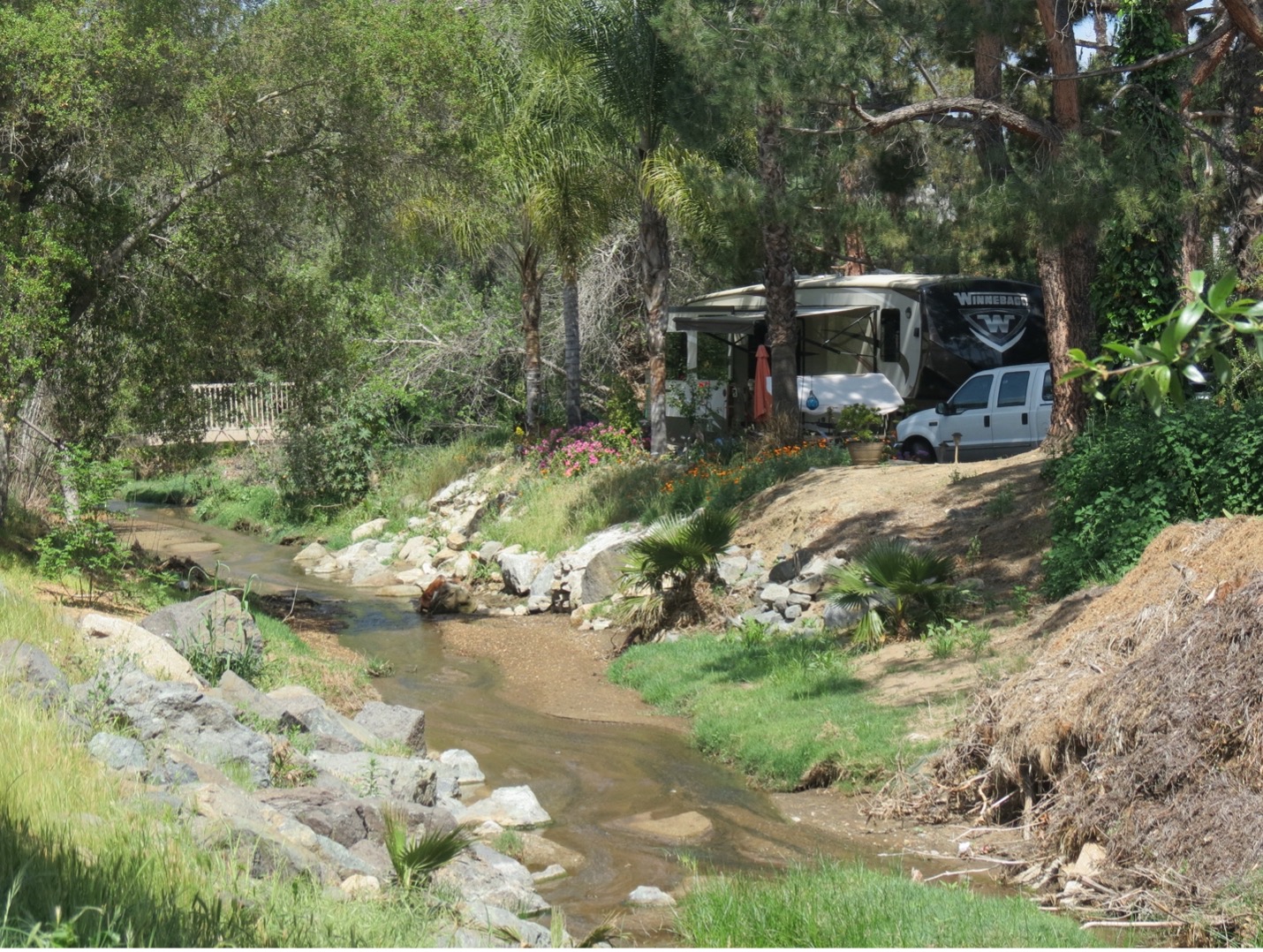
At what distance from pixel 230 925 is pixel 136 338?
45.3ft

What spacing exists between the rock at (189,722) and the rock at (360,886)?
6.31 feet

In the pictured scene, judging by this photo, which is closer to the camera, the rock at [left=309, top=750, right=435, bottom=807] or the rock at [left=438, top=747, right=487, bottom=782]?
the rock at [left=309, top=750, right=435, bottom=807]

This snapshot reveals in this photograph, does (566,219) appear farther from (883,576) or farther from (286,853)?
(286,853)

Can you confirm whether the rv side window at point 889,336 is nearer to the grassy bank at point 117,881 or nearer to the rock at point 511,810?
the rock at point 511,810

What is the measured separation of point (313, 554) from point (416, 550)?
2.65 m

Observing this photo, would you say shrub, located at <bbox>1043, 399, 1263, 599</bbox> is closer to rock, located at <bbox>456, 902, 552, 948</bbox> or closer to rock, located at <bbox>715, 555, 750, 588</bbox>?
rock, located at <bbox>715, 555, 750, 588</bbox>

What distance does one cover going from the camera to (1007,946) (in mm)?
6160

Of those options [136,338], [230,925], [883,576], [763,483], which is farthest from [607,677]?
[230,925]

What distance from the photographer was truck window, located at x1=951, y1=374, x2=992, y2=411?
68.6ft

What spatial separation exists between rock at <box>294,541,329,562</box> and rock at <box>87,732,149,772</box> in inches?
757

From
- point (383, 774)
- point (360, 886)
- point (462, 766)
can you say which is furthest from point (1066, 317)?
point (360, 886)

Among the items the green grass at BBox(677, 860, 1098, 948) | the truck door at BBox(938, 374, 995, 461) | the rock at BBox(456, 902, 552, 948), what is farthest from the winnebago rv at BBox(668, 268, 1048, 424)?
the rock at BBox(456, 902, 552, 948)

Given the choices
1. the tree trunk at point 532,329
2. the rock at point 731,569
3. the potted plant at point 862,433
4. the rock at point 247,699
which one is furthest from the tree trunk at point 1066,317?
the tree trunk at point 532,329

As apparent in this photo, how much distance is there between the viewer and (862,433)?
21141mm
